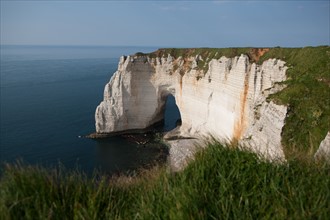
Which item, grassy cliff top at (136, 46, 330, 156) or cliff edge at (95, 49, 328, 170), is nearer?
grassy cliff top at (136, 46, 330, 156)

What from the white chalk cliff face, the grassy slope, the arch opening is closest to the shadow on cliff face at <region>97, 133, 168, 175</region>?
the white chalk cliff face

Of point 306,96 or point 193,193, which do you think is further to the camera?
point 306,96

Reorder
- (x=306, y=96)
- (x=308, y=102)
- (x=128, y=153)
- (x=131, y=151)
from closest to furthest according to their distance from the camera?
(x=308, y=102) < (x=306, y=96) < (x=128, y=153) < (x=131, y=151)

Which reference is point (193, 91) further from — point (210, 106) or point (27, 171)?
point (27, 171)

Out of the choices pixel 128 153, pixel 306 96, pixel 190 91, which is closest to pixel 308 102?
pixel 306 96

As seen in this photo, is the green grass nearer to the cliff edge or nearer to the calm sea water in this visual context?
the cliff edge

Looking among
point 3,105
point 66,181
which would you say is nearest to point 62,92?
point 3,105

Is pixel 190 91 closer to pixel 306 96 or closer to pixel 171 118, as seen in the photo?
pixel 171 118
